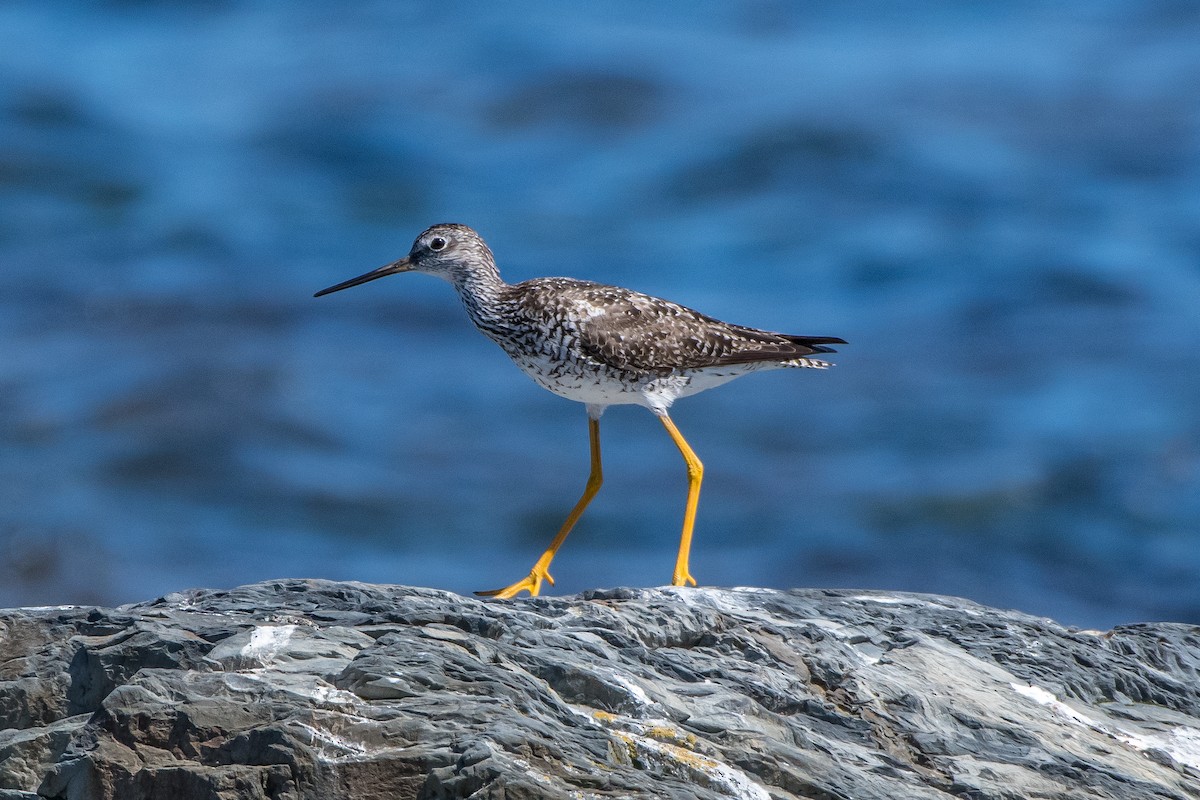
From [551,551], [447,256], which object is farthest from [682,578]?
[447,256]

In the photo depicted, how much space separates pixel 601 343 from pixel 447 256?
1.92 m

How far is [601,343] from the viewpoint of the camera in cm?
993

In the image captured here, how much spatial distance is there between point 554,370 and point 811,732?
17.0ft

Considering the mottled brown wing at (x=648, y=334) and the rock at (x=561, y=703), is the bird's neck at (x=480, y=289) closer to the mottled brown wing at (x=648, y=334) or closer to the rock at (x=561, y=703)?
the mottled brown wing at (x=648, y=334)

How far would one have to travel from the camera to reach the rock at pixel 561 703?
440 cm

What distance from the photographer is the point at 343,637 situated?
529 cm

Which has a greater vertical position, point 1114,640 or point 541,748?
point 1114,640

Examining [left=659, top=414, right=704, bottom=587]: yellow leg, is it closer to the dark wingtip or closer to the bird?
the bird

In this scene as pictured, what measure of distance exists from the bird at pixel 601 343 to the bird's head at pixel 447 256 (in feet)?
0.04

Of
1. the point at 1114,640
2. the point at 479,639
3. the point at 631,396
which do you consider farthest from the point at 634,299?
the point at 479,639

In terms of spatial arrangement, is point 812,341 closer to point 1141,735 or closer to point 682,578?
point 682,578

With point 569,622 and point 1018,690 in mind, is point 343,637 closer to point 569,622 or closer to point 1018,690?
point 569,622

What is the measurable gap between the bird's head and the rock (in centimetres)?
505

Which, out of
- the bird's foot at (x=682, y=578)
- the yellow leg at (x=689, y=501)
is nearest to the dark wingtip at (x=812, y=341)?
the yellow leg at (x=689, y=501)
